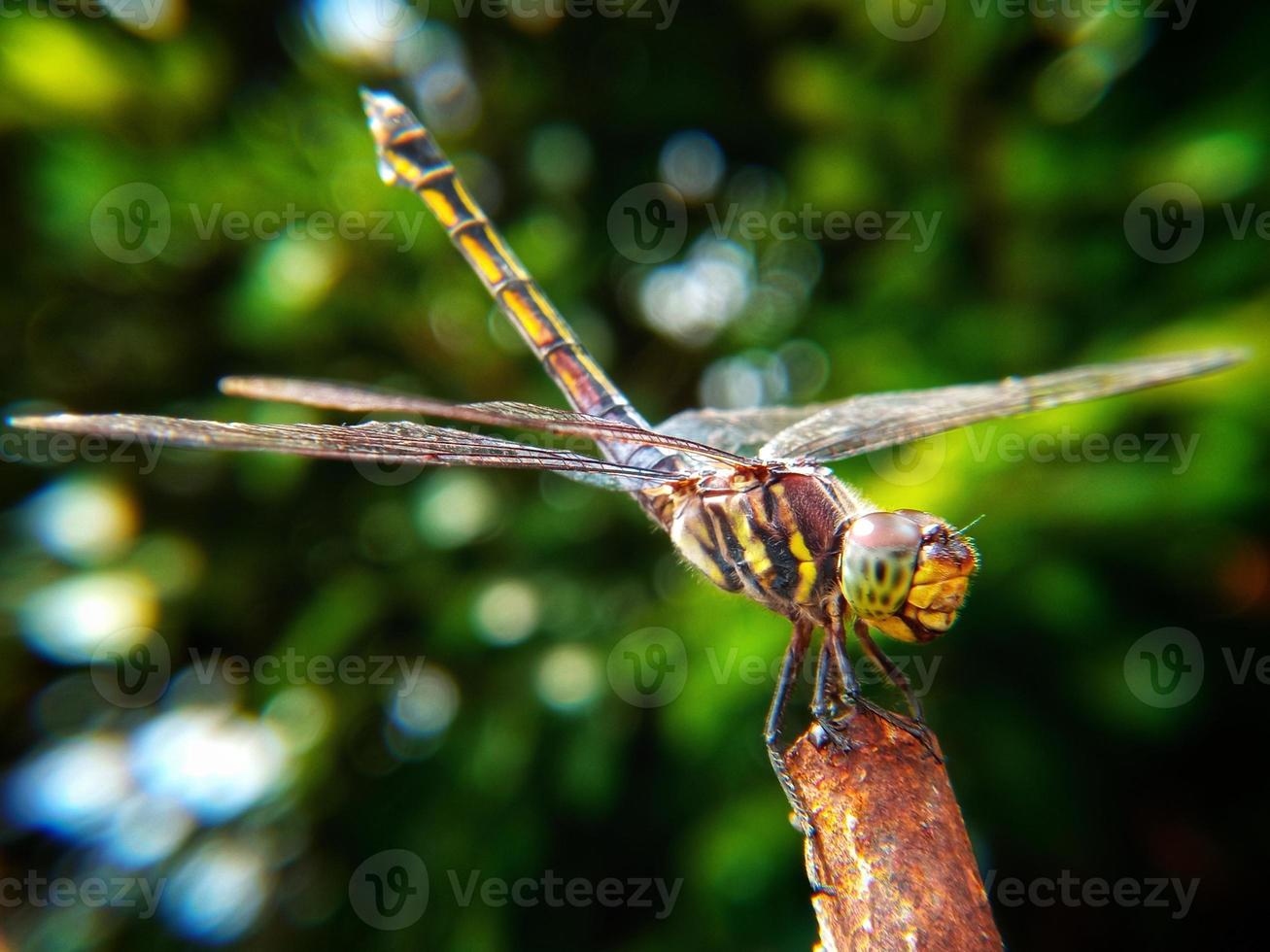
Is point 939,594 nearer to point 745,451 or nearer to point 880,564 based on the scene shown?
point 880,564

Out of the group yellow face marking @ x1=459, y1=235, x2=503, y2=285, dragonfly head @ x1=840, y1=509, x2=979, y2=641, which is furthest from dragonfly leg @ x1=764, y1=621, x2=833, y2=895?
yellow face marking @ x1=459, y1=235, x2=503, y2=285

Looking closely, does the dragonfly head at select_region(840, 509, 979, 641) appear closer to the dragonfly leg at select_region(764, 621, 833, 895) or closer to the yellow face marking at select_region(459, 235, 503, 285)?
the dragonfly leg at select_region(764, 621, 833, 895)

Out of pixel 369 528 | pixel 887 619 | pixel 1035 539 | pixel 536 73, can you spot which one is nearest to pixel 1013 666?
pixel 1035 539

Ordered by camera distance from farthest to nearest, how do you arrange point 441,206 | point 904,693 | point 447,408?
point 441,206, point 904,693, point 447,408

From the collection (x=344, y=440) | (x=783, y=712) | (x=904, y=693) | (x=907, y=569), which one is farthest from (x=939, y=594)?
(x=344, y=440)

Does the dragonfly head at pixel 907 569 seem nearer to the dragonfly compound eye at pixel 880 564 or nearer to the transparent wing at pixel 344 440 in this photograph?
the dragonfly compound eye at pixel 880 564
